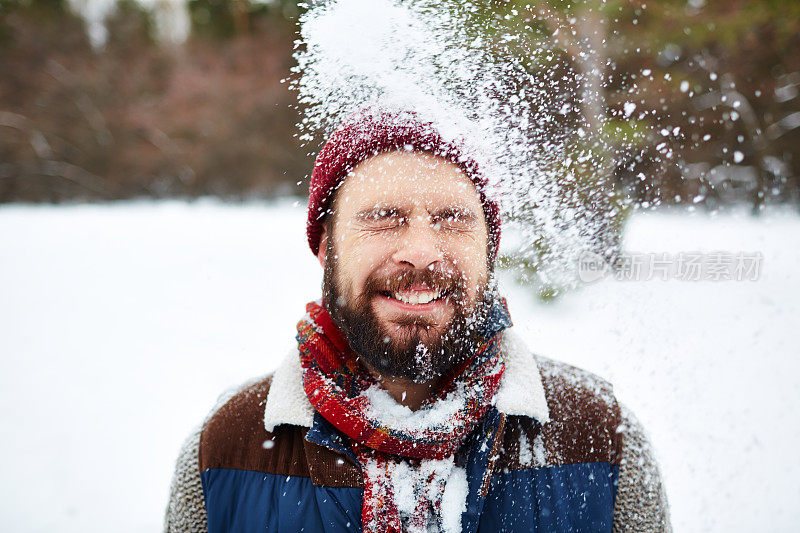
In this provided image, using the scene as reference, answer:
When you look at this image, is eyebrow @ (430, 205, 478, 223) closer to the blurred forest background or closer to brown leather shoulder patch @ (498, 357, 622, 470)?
Result: brown leather shoulder patch @ (498, 357, 622, 470)

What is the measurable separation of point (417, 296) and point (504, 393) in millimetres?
341

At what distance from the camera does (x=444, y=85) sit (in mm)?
1160

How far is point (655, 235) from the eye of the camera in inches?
163

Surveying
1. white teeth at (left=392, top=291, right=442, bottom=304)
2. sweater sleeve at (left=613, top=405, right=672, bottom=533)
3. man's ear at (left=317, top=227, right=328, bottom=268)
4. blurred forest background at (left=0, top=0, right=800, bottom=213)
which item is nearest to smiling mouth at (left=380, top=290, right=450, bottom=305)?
white teeth at (left=392, top=291, right=442, bottom=304)

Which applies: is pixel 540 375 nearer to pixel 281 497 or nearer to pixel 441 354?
pixel 441 354

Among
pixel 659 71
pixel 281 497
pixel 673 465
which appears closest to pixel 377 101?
pixel 281 497

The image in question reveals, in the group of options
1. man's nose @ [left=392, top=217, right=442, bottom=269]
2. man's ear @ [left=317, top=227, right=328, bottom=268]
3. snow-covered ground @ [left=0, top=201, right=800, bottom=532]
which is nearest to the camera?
man's nose @ [left=392, top=217, right=442, bottom=269]

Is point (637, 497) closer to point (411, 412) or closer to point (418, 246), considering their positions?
point (411, 412)

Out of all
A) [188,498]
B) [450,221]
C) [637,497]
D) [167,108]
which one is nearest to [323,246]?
[450,221]

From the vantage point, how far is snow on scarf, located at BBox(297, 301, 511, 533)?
3.65ft

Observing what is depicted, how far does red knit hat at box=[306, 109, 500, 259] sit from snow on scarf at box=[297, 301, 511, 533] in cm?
30

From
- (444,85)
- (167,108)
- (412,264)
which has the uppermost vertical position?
(167,108)

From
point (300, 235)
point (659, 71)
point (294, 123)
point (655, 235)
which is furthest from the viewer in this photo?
point (300, 235)

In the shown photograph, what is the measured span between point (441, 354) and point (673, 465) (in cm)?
262
